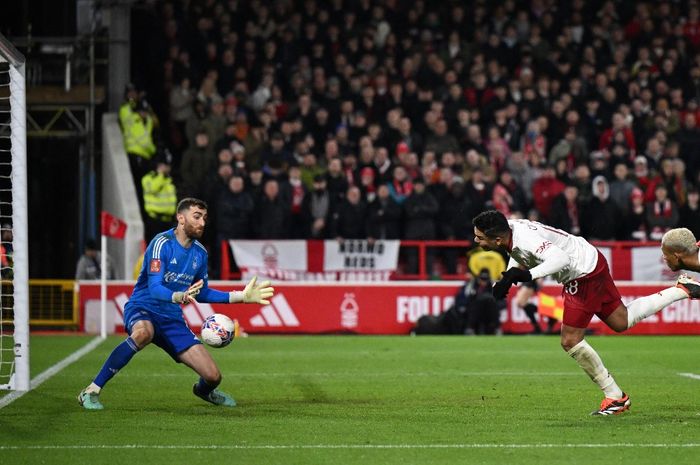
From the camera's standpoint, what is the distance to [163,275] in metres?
10.3

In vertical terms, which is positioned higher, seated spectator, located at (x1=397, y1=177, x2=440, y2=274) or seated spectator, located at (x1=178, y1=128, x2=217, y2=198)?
seated spectator, located at (x1=178, y1=128, x2=217, y2=198)

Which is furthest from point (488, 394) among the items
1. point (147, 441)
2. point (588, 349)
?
point (147, 441)

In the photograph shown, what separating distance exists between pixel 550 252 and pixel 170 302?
119 inches

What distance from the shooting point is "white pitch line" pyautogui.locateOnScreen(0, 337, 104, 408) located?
11.3 meters

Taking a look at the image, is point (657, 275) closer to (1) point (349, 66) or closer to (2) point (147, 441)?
(1) point (349, 66)

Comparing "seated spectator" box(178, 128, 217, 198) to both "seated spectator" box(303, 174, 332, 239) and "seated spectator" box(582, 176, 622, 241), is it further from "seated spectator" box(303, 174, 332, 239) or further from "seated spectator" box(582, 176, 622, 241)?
"seated spectator" box(582, 176, 622, 241)

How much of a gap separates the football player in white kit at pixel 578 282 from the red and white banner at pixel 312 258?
11253mm

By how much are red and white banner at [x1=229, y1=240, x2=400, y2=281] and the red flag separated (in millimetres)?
2296

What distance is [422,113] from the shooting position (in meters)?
24.0

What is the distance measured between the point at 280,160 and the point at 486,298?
437 cm

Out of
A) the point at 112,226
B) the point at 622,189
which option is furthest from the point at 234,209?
the point at 622,189

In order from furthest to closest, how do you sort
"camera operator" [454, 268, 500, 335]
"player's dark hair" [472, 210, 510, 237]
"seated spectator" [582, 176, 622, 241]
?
1. "seated spectator" [582, 176, 622, 241]
2. "camera operator" [454, 268, 500, 335]
3. "player's dark hair" [472, 210, 510, 237]

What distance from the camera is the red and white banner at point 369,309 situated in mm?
20781

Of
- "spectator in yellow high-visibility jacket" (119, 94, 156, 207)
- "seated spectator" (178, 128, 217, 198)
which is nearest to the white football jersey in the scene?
"seated spectator" (178, 128, 217, 198)
